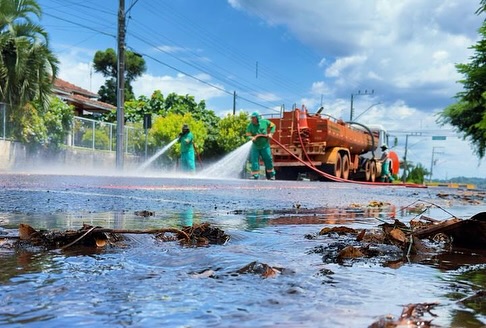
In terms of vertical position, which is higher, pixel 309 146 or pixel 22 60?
pixel 22 60

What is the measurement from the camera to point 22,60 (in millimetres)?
19172

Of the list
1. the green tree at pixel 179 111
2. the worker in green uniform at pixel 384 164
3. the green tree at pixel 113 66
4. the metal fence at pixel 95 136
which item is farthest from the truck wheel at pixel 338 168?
the green tree at pixel 113 66

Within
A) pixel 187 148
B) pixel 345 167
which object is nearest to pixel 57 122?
pixel 187 148

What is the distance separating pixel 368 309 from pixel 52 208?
331 cm

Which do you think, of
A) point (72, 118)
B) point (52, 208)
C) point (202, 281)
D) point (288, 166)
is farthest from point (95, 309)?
point (72, 118)

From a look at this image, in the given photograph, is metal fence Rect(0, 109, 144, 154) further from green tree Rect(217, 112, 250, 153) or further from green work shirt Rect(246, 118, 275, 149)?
green work shirt Rect(246, 118, 275, 149)

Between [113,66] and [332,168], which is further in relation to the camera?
[113,66]

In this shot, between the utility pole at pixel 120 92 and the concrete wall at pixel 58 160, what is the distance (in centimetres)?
122

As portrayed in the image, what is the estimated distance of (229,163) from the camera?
21766 millimetres

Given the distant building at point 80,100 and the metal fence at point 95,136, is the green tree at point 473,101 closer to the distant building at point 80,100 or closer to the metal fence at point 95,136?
the metal fence at point 95,136

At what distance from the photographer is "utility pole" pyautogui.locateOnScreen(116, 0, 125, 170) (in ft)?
71.9

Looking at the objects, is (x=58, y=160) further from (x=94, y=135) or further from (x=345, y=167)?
(x=345, y=167)

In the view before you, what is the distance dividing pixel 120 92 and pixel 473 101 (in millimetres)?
14753

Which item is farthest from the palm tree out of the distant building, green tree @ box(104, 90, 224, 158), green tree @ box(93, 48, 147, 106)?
green tree @ box(93, 48, 147, 106)
